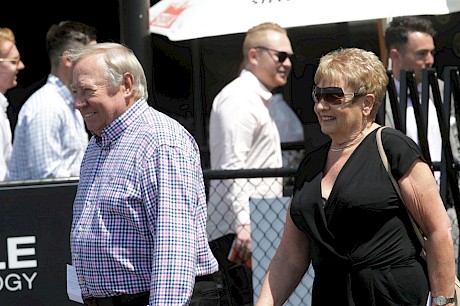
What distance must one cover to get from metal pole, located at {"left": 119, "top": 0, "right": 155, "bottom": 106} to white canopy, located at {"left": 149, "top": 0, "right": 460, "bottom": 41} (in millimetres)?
975

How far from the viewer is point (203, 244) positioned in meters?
4.19

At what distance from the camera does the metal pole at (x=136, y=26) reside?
5328mm

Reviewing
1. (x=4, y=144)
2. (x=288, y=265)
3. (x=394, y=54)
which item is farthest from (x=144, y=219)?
(x=394, y=54)

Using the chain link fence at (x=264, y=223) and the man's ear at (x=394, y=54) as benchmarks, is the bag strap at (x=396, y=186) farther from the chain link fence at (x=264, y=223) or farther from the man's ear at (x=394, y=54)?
the man's ear at (x=394, y=54)

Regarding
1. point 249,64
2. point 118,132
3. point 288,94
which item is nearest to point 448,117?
point 249,64

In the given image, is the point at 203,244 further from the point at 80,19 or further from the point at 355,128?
the point at 80,19

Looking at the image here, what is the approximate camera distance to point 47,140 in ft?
22.1

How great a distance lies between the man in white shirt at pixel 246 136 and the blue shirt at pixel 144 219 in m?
2.61

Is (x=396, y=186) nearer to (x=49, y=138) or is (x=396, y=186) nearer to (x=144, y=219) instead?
(x=144, y=219)

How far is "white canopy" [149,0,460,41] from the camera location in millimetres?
5922

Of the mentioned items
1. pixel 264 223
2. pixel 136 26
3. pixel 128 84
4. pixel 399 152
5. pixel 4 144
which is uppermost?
pixel 136 26

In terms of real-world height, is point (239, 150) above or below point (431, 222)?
below

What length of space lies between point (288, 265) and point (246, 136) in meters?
2.76

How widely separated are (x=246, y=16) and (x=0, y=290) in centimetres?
216
